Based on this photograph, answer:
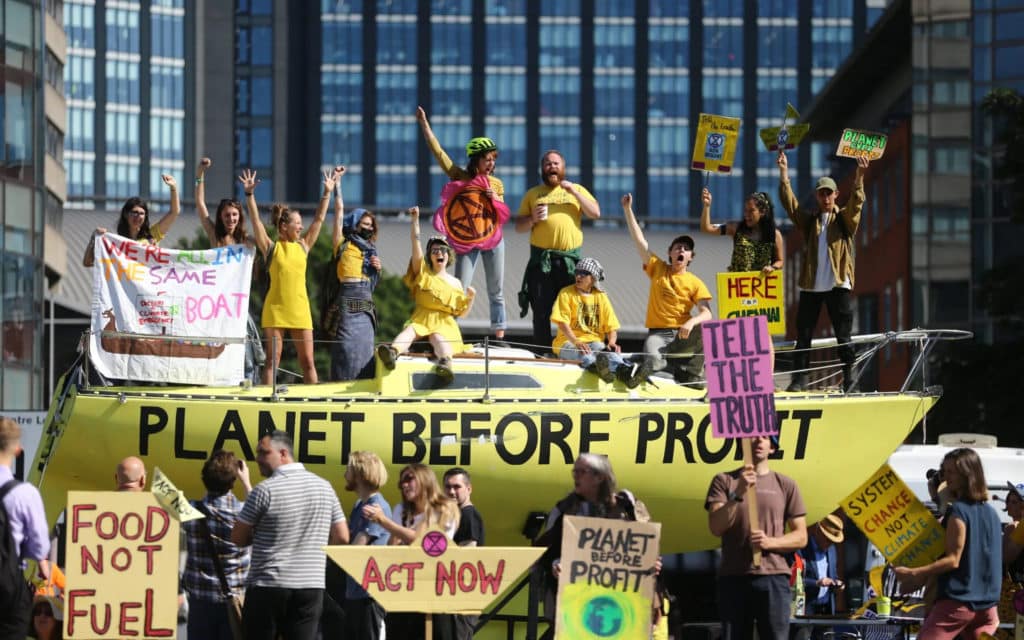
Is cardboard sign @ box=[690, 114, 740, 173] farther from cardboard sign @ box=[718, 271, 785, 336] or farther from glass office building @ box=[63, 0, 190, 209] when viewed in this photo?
glass office building @ box=[63, 0, 190, 209]

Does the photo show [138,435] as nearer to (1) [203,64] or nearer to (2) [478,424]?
(2) [478,424]

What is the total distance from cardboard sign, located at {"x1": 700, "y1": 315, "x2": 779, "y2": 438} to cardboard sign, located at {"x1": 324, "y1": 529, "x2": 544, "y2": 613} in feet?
6.01

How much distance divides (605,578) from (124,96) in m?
130

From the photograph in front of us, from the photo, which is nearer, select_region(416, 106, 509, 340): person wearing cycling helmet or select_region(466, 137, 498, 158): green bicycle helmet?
select_region(466, 137, 498, 158): green bicycle helmet

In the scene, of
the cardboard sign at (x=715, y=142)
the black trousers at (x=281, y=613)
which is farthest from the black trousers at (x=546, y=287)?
the black trousers at (x=281, y=613)

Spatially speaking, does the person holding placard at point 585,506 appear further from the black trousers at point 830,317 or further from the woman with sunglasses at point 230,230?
the woman with sunglasses at point 230,230

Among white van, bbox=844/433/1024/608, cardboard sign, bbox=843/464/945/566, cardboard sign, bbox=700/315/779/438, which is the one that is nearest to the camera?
cardboard sign, bbox=700/315/779/438

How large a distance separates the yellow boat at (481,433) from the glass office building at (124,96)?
121 meters

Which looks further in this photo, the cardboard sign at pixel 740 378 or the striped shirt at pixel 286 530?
the cardboard sign at pixel 740 378

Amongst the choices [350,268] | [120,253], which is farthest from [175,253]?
[350,268]

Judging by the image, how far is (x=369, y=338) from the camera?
1909cm

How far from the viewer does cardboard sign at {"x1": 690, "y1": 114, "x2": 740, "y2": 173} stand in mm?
20281

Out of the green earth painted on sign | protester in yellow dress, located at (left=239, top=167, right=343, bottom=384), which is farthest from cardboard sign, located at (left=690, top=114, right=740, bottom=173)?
the green earth painted on sign

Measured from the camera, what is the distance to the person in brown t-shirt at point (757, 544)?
1329 cm
